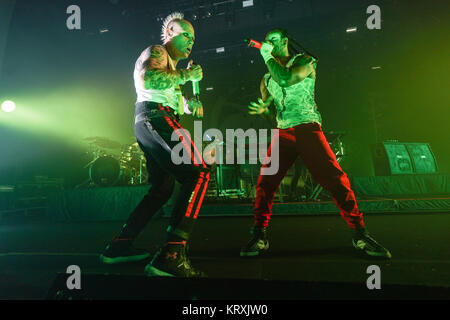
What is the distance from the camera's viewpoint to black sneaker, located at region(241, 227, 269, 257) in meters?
1.69

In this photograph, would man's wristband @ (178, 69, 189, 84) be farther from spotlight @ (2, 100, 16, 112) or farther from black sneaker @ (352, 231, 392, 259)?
spotlight @ (2, 100, 16, 112)

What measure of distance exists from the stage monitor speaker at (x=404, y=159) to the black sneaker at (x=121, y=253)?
5874 mm

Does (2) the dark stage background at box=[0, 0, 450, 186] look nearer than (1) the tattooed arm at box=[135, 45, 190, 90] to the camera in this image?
No

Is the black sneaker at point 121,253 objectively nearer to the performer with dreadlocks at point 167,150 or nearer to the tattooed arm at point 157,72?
the performer with dreadlocks at point 167,150

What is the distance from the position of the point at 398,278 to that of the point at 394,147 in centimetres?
568

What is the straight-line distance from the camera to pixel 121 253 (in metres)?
1.64

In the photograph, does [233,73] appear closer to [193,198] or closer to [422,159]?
[422,159]

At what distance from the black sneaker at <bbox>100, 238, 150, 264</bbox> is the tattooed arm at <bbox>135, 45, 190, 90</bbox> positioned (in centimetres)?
114

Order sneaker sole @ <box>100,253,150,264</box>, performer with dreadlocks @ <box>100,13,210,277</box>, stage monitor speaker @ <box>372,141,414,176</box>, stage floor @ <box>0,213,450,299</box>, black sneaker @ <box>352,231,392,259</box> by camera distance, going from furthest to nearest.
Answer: stage monitor speaker @ <box>372,141,414,176</box> → sneaker sole @ <box>100,253,150,264</box> → black sneaker @ <box>352,231,392,259</box> → performer with dreadlocks @ <box>100,13,210,277</box> → stage floor @ <box>0,213,450,299</box>

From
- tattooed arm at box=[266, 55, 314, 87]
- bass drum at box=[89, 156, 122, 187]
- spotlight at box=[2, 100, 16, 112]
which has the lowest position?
bass drum at box=[89, 156, 122, 187]

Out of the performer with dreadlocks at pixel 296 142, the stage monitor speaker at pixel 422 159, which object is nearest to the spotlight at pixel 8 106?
the performer with dreadlocks at pixel 296 142

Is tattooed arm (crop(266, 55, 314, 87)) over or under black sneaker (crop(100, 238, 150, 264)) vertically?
over

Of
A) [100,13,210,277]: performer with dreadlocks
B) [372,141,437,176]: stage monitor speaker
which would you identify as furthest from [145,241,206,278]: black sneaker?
[372,141,437,176]: stage monitor speaker
